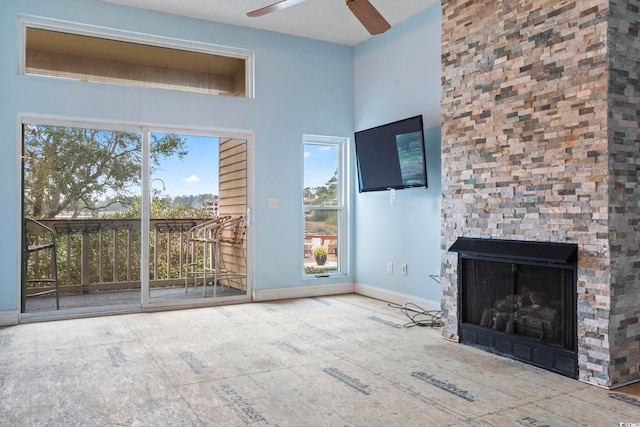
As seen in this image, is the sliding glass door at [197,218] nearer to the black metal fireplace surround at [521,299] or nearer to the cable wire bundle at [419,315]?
the cable wire bundle at [419,315]

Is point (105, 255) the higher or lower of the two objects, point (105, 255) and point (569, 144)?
the lower

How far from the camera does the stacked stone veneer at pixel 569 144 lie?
2.79 meters

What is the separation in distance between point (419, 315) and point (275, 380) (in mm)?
2198

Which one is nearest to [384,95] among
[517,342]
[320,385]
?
[517,342]

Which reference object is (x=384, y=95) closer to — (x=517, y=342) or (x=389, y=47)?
(x=389, y=47)

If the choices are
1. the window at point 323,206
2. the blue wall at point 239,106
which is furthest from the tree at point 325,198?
the blue wall at point 239,106

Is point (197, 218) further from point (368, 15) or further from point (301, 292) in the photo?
point (368, 15)

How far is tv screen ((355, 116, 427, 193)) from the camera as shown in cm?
470

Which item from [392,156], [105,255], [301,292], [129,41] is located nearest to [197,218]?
[105,255]

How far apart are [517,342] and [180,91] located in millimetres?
3984

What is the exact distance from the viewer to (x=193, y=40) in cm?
518

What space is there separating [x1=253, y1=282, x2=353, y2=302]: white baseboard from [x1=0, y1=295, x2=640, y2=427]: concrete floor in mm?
1131

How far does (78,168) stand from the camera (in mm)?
4730

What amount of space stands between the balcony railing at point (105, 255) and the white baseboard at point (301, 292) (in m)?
0.89
